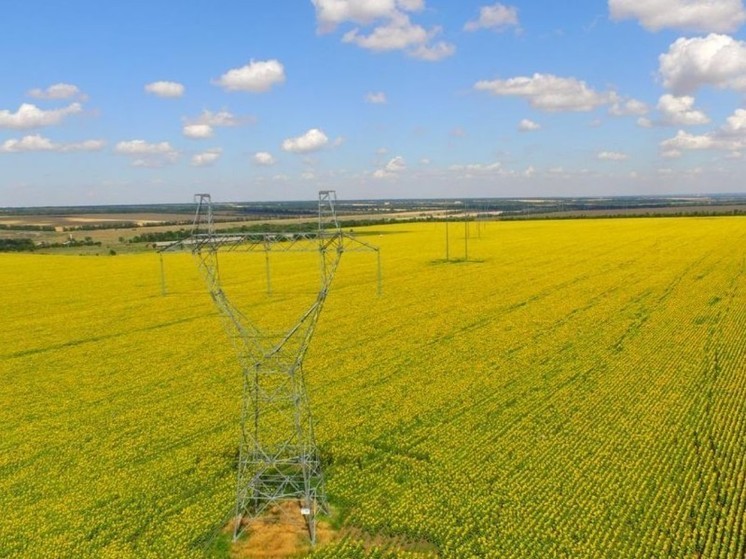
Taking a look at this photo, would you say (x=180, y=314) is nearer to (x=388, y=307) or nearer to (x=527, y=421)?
(x=388, y=307)

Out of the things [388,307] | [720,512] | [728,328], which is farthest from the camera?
[388,307]

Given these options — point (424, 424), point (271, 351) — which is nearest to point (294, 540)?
point (271, 351)

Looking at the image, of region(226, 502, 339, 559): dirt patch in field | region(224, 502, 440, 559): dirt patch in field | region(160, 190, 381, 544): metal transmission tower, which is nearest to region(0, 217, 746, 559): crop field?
region(224, 502, 440, 559): dirt patch in field

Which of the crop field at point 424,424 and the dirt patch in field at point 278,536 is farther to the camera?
the crop field at point 424,424

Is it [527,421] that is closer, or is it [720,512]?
[720,512]

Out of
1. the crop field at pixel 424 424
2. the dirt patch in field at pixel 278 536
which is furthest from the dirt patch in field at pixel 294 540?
the crop field at pixel 424 424

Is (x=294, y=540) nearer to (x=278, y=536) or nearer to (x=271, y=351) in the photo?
(x=278, y=536)

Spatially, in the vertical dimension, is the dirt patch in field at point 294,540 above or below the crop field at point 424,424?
below

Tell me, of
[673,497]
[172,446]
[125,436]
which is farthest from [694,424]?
[125,436]

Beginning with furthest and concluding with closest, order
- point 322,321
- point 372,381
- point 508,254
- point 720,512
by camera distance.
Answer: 1. point 508,254
2. point 322,321
3. point 372,381
4. point 720,512

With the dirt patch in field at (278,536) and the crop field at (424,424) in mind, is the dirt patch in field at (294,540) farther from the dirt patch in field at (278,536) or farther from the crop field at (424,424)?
the crop field at (424,424)
